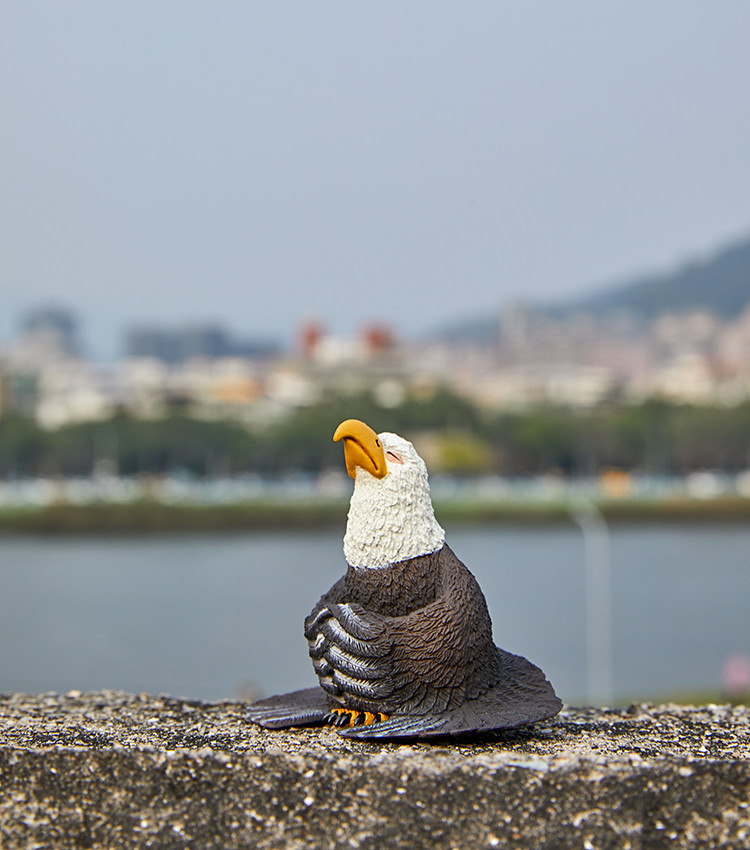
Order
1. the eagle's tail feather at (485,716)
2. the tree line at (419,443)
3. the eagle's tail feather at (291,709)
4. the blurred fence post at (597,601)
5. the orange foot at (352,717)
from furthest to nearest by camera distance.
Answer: the tree line at (419,443)
the blurred fence post at (597,601)
the eagle's tail feather at (291,709)
the orange foot at (352,717)
the eagle's tail feather at (485,716)

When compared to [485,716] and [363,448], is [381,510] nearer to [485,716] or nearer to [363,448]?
[363,448]

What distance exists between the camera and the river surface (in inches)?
522

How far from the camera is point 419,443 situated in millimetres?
35688

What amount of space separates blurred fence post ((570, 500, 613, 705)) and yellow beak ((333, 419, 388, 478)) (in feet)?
27.1

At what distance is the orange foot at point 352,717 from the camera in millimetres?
3268

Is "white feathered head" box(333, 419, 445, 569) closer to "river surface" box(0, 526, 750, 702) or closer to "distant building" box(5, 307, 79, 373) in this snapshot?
"river surface" box(0, 526, 750, 702)

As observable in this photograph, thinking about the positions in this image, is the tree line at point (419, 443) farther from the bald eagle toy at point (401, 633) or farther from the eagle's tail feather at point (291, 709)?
the bald eagle toy at point (401, 633)

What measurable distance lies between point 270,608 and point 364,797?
13.6 meters

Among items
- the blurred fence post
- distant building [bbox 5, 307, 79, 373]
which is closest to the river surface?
the blurred fence post

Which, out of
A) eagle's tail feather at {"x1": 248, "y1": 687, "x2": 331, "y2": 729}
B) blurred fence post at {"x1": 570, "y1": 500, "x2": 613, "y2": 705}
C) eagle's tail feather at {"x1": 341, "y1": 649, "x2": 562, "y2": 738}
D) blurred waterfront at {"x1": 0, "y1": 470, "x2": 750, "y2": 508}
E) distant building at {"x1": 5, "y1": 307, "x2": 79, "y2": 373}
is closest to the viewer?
eagle's tail feather at {"x1": 341, "y1": 649, "x2": 562, "y2": 738}

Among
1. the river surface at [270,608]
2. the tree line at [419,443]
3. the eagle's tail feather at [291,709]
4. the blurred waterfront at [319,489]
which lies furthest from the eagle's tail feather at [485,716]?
the tree line at [419,443]

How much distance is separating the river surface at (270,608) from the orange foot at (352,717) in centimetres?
454

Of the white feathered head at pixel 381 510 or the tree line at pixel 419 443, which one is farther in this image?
the tree line at pixel 419 443

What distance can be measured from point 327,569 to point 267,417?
80.3 ft
